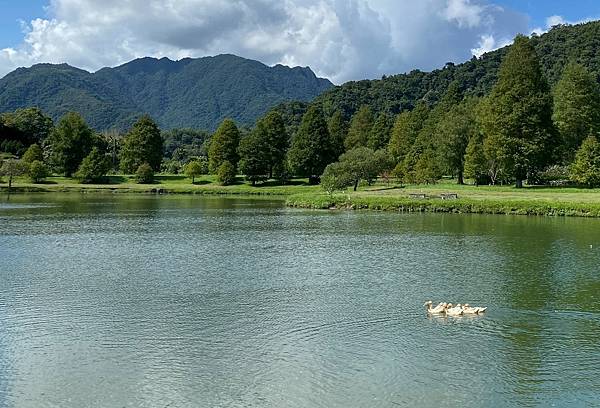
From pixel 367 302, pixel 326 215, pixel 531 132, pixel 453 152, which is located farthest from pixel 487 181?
pixel 367 302

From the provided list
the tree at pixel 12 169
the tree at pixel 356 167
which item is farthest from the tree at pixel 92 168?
the tree at pixel 356 167

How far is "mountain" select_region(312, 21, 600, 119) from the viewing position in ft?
421

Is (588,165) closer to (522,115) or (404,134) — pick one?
(522,115)

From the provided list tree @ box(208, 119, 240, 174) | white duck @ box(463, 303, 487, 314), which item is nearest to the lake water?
white duck @ box(463, 303, 487, 314)

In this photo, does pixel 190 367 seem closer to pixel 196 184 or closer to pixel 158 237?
pixel 158 237

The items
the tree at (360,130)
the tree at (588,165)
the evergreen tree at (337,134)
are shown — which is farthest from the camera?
the tree at (360,130)

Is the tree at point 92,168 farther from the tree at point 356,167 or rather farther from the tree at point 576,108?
the tree at point 576,108

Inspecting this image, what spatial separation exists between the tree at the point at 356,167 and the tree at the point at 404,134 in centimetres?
1514

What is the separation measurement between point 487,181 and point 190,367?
218 ft

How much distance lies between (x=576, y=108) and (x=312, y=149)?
3441 centimetres

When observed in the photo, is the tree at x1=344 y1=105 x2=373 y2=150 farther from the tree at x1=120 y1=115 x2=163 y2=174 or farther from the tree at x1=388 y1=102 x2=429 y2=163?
the tree at x1=120 y1=115 x2=163 y2=174

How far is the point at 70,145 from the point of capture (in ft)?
321

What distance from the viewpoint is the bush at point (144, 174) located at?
93.1m

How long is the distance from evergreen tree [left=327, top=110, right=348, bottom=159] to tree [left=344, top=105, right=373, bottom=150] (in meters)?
1.05
